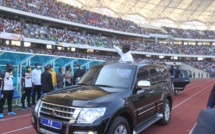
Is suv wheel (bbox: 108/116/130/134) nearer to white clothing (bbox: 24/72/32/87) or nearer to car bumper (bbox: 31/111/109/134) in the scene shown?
car bumper (bbox: 31/111/109/134)

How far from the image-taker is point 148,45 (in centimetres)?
5650

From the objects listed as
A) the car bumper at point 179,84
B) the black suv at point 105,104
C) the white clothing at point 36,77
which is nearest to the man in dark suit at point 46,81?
the white clothing at point 36,77

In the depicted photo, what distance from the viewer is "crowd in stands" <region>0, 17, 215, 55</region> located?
29839 millimetres

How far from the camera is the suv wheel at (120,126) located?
403 cm

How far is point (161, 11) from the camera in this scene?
64.6 metres

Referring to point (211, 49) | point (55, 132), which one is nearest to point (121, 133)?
point (55, 132)

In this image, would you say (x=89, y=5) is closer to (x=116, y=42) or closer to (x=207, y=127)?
(x=116, y=42)

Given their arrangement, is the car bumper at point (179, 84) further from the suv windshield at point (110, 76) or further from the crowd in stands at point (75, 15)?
the crowd in stands at point (75, 15)

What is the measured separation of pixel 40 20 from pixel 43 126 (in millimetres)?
36088

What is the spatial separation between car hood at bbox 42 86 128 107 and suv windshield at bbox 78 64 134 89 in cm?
35

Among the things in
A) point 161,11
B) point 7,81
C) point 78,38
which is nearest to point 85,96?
point 7,81

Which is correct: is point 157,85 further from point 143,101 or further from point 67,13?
point 67,13

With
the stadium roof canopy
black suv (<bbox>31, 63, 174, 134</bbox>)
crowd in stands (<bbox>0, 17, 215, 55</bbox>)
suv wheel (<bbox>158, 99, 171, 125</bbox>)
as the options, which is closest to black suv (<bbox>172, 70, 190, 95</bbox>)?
suv wheel (<bbox>158, 99, 171, 125</bbox>)

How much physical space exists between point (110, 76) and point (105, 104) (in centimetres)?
150
